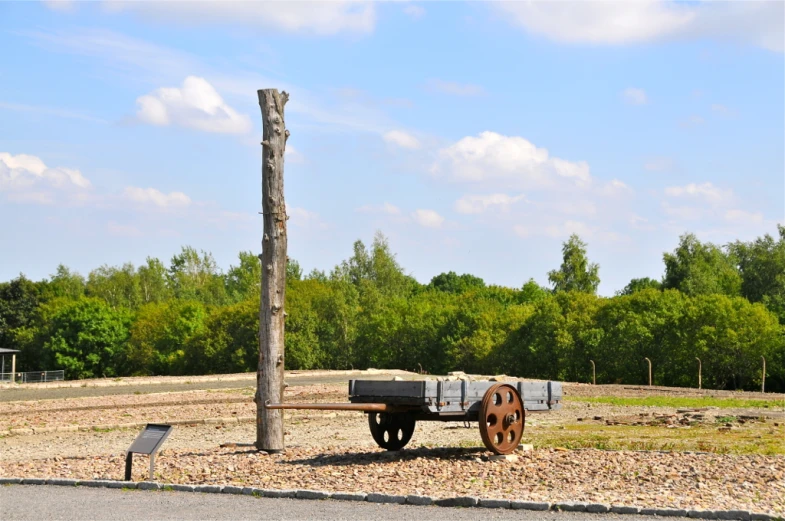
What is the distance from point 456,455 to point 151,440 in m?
4.54

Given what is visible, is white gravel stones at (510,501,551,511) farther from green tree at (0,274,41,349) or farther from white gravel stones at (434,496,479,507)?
green tree at (0,274,41,349)

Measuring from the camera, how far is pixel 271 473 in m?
12.8

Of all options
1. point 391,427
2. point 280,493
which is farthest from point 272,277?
point 280,493

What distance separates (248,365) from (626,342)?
101 ft

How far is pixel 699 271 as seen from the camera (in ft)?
262

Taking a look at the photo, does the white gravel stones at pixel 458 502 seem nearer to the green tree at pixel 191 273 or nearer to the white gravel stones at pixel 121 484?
the white gravel stones at pixel 121 484

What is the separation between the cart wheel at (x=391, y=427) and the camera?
48.5 feet

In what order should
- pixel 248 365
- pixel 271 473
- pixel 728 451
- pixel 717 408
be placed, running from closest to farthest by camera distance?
pixel 271 473
pixel 728 451
pixel 717 408
pixel 248 365

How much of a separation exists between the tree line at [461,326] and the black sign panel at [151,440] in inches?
1654

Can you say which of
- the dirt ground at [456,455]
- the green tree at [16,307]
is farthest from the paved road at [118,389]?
the green tree at [16,307]

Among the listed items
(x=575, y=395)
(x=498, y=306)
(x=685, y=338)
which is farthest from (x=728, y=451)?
(x=498, y=306)

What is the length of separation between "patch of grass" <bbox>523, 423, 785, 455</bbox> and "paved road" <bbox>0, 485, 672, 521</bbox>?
5965mm

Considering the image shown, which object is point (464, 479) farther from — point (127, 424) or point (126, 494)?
point (127, 424)

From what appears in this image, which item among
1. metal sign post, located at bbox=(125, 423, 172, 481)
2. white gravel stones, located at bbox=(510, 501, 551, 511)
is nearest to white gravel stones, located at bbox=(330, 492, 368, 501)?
white gravel stones, located at bbox=(510, 501, 551, 511)
